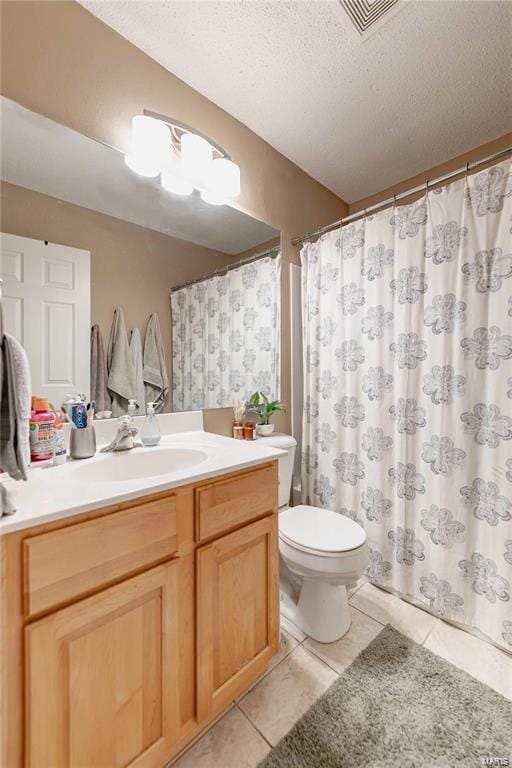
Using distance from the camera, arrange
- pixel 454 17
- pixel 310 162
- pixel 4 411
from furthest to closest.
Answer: pixel 310 162, pixel 454 17, pixel 4 411

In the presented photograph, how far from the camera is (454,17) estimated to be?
1.17 m

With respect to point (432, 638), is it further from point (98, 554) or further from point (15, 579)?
point (15, 579)

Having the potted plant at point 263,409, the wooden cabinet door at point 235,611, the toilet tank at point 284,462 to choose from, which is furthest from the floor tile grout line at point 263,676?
the potted plant at point 263,409

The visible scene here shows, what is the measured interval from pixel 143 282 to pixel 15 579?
42.6 inches

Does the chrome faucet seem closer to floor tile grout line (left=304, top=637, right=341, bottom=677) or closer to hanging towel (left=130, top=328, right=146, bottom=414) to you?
hanging towel (left=130, top=328, right=146, bottom=414)

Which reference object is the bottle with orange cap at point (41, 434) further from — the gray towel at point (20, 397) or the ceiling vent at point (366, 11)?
the ceiling vent at point (366, 11)

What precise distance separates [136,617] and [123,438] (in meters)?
0.56

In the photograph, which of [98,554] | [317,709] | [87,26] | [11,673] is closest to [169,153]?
[87,26]

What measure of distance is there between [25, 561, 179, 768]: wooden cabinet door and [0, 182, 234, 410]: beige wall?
0.80 meters

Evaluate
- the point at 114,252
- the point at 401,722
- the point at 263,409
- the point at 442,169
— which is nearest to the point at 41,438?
the point at 114,252

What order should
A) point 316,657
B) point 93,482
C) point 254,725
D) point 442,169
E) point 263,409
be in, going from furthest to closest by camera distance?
point 442,169 → point 263,409 → point 316,657 → point 254,725 → point 93,482

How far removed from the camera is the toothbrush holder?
103 cm

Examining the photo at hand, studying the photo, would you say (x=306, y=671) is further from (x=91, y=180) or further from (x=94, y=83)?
(x=94, y=83)

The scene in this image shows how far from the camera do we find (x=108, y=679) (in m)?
0.71
